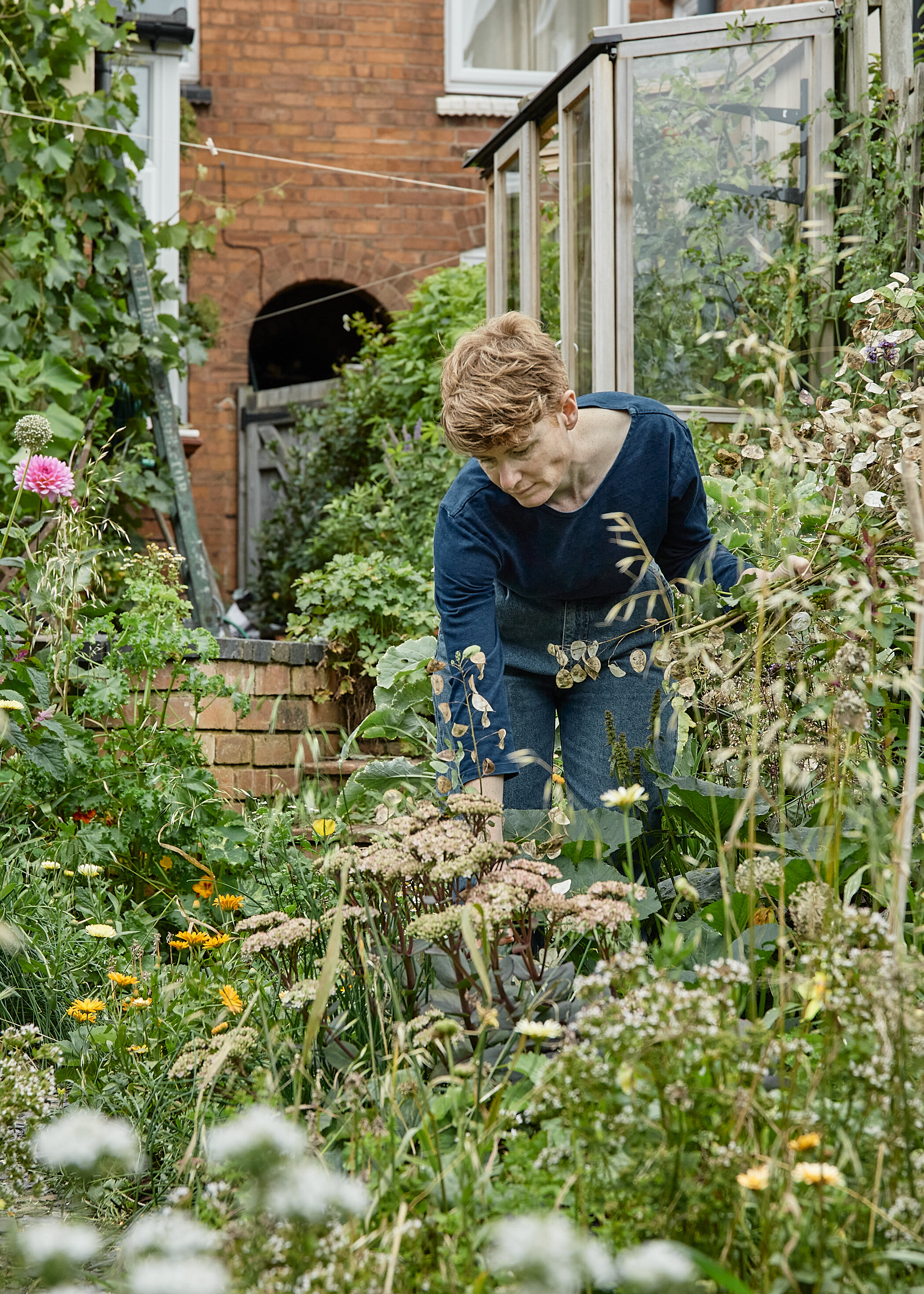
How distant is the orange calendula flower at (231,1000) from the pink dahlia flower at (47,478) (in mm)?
1916

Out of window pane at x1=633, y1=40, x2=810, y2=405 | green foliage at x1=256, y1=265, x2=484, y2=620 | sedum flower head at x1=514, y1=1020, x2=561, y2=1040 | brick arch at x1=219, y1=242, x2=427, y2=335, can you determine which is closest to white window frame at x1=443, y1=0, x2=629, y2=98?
brick arch at x1=219, y1=242, x2=427, y2=335

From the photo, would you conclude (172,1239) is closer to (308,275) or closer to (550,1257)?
(550,1257)

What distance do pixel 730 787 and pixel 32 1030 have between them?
3.80 feet

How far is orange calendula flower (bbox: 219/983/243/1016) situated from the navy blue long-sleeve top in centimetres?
55

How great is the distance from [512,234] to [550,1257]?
5302 mm

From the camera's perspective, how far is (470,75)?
7.88 m

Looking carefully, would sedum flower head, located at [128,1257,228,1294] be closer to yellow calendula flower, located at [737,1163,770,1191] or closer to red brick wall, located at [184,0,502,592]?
yellow calendula flower, located at [737,1163,770,1191]

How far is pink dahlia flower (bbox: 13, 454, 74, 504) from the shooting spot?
341cm

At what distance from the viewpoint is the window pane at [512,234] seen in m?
5.54

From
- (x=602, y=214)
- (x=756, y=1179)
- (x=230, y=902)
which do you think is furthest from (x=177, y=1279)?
(x=602, y=214)

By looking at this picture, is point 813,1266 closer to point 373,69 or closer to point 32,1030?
point 32,1030

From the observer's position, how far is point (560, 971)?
62.4 inches

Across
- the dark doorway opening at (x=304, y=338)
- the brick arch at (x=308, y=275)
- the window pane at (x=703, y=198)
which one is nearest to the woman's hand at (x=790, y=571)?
the window pane at (x=703, y=198)

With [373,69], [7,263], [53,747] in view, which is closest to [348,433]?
[7,263]
